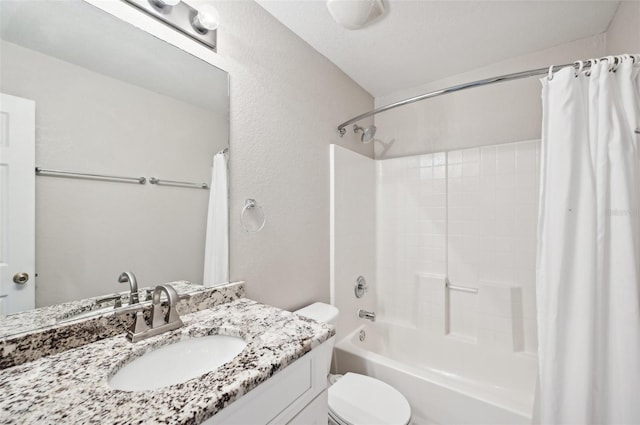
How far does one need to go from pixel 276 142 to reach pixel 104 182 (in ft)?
2.71

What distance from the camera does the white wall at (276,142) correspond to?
4.18ft

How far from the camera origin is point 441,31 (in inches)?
63.6

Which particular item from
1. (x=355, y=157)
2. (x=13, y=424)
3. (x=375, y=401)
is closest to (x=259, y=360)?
(x=13, y=424)

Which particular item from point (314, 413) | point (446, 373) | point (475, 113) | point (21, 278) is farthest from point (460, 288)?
point (21, 278)

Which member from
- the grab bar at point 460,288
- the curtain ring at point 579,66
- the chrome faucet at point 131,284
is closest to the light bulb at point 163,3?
the chrome faucet at point 131,284

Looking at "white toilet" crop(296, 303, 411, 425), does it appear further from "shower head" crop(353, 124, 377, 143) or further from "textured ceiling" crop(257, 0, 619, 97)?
"textured ceiling" crop(257, 0, 619, 97)

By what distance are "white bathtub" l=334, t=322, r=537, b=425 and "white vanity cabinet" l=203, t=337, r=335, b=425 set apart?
81 centimetres

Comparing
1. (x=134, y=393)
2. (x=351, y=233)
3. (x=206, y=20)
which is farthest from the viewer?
(x=351, y=233)

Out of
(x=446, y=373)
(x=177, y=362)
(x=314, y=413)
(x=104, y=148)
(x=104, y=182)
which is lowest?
(x=446, y=373)

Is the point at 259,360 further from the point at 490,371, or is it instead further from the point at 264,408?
the point at 490,371

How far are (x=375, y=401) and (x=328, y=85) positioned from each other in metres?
1.96

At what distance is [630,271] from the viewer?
0.96 meters

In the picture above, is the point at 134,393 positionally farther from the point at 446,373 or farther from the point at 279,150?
the point at 446,373

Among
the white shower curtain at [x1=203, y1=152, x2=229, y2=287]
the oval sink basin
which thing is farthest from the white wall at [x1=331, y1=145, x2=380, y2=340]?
the oval sink basin
